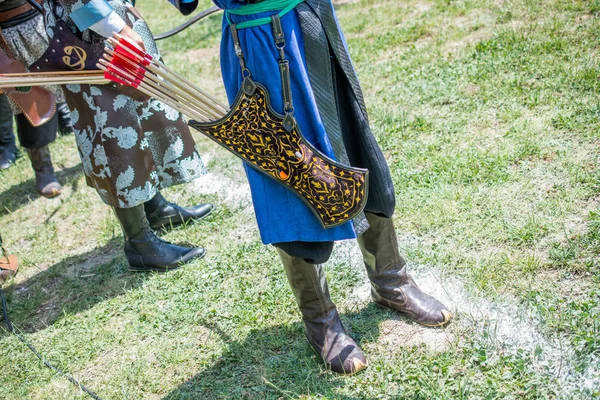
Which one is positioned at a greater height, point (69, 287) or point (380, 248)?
point (380, 248)

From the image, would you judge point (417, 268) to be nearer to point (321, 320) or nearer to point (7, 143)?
point (321, 320)

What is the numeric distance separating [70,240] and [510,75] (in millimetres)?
3302

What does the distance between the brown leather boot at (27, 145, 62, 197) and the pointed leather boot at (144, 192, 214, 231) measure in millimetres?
1283

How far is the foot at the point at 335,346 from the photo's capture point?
240 cm

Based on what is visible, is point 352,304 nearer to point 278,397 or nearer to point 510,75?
point 278,397

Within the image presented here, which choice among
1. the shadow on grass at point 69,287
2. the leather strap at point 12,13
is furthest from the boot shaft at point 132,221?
the leather strap at point 12,13

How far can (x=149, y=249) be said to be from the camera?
341 cm

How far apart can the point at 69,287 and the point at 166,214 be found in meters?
0.72

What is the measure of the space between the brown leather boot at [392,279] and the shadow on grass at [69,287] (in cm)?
148

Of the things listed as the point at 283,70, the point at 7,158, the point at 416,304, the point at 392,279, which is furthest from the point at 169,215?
the point at 7,158

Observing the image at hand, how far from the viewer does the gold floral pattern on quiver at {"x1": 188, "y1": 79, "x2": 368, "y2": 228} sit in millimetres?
2072

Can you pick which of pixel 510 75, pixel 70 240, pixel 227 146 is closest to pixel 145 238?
pixel 70 240

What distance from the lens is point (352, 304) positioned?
279 cm

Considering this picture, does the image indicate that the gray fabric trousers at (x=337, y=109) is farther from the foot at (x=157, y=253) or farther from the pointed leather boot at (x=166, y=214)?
the pointed leather boot at (x=166, y=214)
